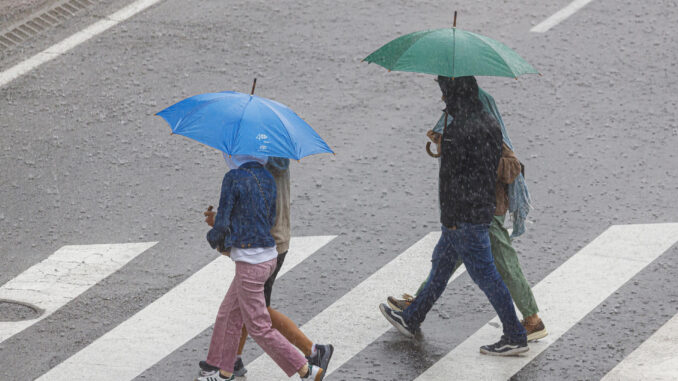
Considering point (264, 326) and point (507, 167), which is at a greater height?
point (507, 167)

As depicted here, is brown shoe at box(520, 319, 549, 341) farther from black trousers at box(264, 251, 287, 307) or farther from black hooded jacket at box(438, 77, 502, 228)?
black trousers at box(264, 251, 287, 307)

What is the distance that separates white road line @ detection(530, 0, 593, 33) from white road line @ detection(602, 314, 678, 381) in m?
5.25

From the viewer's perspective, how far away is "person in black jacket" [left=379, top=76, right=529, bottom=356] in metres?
6.24

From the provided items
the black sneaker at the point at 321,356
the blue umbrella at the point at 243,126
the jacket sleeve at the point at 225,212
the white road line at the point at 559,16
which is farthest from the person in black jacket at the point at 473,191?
the white road line at the point at 559,16

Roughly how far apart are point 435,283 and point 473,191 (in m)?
0.81

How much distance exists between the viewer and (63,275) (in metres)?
7.85

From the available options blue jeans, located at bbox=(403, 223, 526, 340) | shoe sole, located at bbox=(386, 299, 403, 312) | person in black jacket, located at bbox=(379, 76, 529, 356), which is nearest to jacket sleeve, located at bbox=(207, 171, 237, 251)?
person in black jacket, located at bbox=(379, 76, 529, 356)

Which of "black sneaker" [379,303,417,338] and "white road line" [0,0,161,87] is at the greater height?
"white road line" [0,0,161,87]

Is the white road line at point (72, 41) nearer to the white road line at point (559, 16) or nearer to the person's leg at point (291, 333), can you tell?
the white road line at point (559, 16)

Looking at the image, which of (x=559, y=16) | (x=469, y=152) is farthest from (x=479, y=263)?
(x=559, y=16)

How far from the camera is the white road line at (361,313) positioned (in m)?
6.72

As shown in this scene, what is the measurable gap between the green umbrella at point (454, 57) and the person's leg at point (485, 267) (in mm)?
974

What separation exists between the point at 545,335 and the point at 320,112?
391cm

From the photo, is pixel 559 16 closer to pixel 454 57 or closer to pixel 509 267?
pixel 509 267
